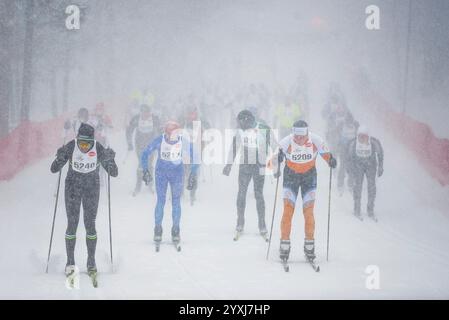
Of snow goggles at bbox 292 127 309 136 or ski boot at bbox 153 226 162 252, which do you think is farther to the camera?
ski boot at bbox 153 226 162 252

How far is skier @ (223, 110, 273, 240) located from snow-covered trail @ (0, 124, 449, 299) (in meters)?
0.47

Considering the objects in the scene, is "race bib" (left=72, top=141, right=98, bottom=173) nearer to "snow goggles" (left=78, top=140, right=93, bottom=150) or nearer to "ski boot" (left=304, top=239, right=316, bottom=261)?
"snow goggles" (left=78, top=140, right=93, bottom=150)

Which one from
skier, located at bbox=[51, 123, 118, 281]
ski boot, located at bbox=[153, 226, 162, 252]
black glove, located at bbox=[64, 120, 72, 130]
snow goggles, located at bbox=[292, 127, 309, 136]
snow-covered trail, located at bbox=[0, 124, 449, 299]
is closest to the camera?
snow-covered trail, located at bbox=[0, 124, 449, 299]

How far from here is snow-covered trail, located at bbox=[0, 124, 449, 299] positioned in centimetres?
742

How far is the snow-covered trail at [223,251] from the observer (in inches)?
292

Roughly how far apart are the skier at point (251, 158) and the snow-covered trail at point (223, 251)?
466 mm

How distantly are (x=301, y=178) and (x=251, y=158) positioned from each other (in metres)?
1.72

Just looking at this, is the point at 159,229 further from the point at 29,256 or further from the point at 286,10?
the point at 286,10

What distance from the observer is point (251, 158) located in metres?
10.1

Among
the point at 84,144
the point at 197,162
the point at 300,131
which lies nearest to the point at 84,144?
the point at 84,144

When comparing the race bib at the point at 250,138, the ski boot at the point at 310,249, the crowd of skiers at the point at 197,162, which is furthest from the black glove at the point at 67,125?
the ski boot at the point at 310,249

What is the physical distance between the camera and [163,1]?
2512 inches

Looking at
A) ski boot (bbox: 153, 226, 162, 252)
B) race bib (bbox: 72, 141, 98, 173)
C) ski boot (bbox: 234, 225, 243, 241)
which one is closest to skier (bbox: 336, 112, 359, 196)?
ski boot (bbox: 234, 225, 243, 241)
